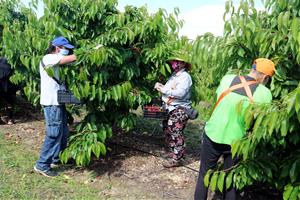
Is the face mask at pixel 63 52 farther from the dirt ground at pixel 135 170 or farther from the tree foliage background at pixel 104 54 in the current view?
the dirt ground at pixel 135 170

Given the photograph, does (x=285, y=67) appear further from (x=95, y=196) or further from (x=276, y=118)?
(x=95, y=196)

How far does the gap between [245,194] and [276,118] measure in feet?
8.08

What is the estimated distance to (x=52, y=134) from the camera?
5547 millimetres

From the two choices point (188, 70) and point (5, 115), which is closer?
point (188, 70)

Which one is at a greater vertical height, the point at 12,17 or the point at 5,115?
the point at 12,17

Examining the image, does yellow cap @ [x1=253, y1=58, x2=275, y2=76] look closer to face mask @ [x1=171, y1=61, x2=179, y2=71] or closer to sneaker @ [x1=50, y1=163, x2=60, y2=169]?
face mask @ [x1=171, y1=61, x2=179, y2=71]

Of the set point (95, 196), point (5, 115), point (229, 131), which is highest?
point (229, 131)

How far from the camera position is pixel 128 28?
535 centimetres

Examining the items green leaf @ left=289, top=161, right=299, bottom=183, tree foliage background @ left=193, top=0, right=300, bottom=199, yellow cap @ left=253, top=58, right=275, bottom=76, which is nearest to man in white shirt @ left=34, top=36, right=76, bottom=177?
tree foliage background @ left=193, top=0, right=300, bottom=199

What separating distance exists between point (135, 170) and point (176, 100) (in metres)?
1.13

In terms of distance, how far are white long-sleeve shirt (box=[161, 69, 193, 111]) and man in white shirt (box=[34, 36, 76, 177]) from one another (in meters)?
1.40

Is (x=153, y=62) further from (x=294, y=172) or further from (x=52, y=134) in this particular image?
(x=294, y=172)

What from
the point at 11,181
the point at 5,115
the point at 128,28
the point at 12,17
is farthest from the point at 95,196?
the point at 12,17

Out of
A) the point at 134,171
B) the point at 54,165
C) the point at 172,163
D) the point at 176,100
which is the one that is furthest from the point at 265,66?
the point at 54,165
